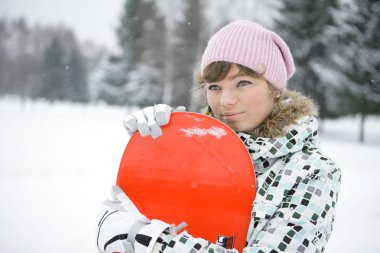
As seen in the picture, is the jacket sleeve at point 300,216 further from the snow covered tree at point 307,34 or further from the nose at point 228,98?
the snow covered tree at point 307,34

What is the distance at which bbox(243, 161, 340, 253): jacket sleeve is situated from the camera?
39.4 inches

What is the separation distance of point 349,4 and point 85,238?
655 inches

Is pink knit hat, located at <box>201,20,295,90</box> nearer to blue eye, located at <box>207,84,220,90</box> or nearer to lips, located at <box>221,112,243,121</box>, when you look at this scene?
blue eye, located at <box>207,84,220,90</box>

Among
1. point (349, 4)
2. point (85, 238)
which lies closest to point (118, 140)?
point (85, 238)

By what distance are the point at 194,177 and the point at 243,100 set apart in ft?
1.33

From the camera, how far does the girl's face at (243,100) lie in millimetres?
1342

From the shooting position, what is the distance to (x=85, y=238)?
3.32m

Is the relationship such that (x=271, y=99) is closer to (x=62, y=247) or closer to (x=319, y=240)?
(x=319, y=240)

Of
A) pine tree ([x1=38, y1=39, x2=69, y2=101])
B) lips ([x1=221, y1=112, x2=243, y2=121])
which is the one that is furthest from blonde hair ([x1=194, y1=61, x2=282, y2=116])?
pine tree ([x1=38, y1=39, x2=69, y2=101])

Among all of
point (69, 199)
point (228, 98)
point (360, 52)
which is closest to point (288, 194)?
point (228, 98)

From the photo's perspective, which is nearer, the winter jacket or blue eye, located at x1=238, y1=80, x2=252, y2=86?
the winter jacket

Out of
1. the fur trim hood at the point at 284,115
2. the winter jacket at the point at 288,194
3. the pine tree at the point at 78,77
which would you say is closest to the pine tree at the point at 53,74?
the pine tree at the point at 78,77

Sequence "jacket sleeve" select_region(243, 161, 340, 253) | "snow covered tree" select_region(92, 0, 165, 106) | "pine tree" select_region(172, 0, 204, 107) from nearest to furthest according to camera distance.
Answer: "jacket sleeve" select_region(243, 161, 340, 253), "pine tree" select_region(172, 0, 204, 107), "snow covered tree" select_region(92, 0, 165, 106)

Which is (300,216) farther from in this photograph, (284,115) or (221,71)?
(221,71)
